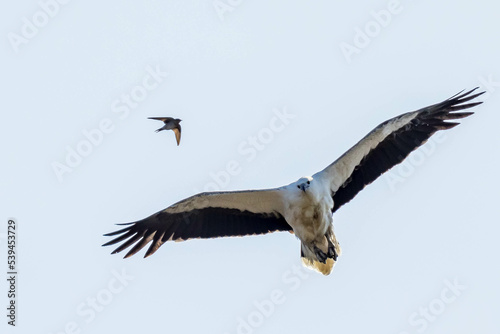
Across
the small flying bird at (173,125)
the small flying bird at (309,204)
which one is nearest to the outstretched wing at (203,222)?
the small flying bird at (309,204)

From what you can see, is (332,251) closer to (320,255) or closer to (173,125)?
(320,255)

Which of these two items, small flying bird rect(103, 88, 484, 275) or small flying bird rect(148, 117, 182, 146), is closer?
small flying bird rect(103, 88, 484, 275)

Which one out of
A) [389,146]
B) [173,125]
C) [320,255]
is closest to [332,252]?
[320,255]

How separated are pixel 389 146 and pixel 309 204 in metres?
1.84

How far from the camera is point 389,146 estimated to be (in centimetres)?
1869

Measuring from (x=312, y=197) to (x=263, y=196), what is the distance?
41.9 inches

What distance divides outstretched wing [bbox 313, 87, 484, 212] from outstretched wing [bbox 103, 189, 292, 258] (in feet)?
3.86

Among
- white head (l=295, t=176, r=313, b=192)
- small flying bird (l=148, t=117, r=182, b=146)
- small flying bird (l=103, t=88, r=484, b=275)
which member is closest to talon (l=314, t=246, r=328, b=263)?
small flying bird (l=103, t=88, r=484, b=275)

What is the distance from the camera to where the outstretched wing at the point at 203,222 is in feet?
61.9

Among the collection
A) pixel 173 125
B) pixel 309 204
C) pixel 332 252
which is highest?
pixel 173 125

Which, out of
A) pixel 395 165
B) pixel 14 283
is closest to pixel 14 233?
pixel 14 283

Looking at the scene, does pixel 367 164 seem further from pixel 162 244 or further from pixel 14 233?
pixel 14 233

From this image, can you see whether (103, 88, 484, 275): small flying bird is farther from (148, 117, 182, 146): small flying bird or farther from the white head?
(148, 117, 182, 146): small flying bird

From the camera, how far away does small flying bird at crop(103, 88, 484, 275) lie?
18.1 meters
